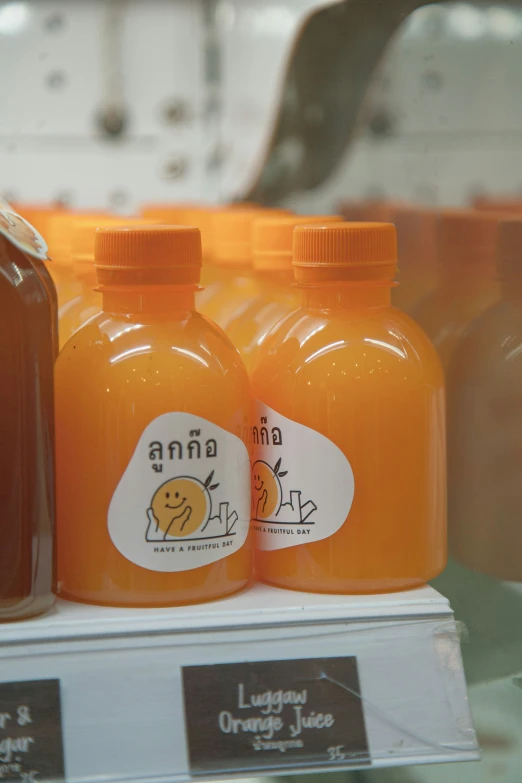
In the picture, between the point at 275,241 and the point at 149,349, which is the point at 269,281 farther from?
the point at 149,349

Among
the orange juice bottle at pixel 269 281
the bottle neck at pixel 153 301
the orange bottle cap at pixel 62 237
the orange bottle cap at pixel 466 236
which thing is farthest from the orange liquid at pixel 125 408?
the orange bottle cap at pixel 62 237

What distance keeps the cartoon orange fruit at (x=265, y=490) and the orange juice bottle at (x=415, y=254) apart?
331mm

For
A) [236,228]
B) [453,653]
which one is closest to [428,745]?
[453,653]

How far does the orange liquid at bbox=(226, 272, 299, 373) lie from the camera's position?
923mm

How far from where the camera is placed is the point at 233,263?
3.63 ft

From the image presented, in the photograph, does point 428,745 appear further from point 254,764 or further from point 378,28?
point 378,28

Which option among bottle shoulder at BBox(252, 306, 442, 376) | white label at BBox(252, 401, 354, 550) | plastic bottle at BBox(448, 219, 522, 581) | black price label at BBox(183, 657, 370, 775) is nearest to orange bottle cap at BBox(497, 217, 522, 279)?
plastic bottle at BBox(448, 219, 522, 581)

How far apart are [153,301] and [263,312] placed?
0.85 ft

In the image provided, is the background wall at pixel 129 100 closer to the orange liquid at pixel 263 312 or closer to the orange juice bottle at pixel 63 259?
the orange juice bottle at pixel 63 259

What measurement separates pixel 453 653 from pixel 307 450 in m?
0.17

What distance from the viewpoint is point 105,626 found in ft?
2.20

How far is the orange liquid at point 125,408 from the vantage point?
688 mm

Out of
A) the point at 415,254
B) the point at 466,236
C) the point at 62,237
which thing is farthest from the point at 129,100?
the point at 466,236

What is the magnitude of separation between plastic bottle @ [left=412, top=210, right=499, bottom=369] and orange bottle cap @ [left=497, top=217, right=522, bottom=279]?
2cm
